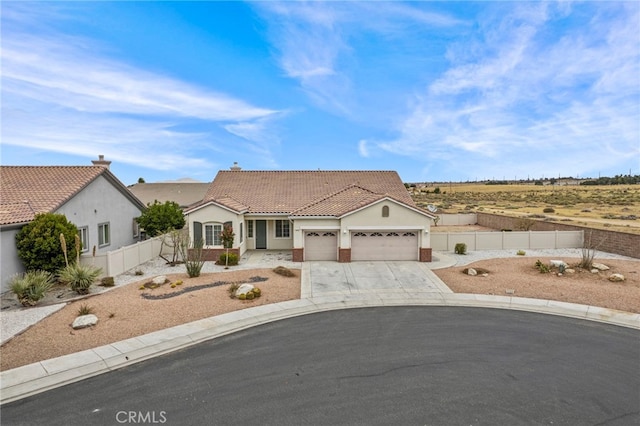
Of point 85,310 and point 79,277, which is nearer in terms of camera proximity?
point 85,310

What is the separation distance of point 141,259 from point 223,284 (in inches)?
308

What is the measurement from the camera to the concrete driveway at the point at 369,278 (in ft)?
56.3

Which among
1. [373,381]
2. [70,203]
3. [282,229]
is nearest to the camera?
[373,381]

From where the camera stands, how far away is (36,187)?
21328 millimetres

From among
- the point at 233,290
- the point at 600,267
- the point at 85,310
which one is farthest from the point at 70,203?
the point at 600,267

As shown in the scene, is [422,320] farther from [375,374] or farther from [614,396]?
[614,396]

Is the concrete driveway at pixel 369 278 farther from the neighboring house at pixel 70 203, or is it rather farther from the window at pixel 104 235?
the window at pixel 104 235

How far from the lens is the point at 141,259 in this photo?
22578 mm

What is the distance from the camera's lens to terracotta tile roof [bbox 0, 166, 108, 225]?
60.0 feet

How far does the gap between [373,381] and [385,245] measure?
1545 centimetres

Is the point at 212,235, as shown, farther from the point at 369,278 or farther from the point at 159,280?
the point at 369,278

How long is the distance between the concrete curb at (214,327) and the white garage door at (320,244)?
7.32 metres

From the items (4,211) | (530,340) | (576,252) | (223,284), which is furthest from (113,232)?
(576,252)

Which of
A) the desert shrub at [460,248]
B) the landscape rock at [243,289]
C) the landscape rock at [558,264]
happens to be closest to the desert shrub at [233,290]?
the landscape rock at [243,289]
